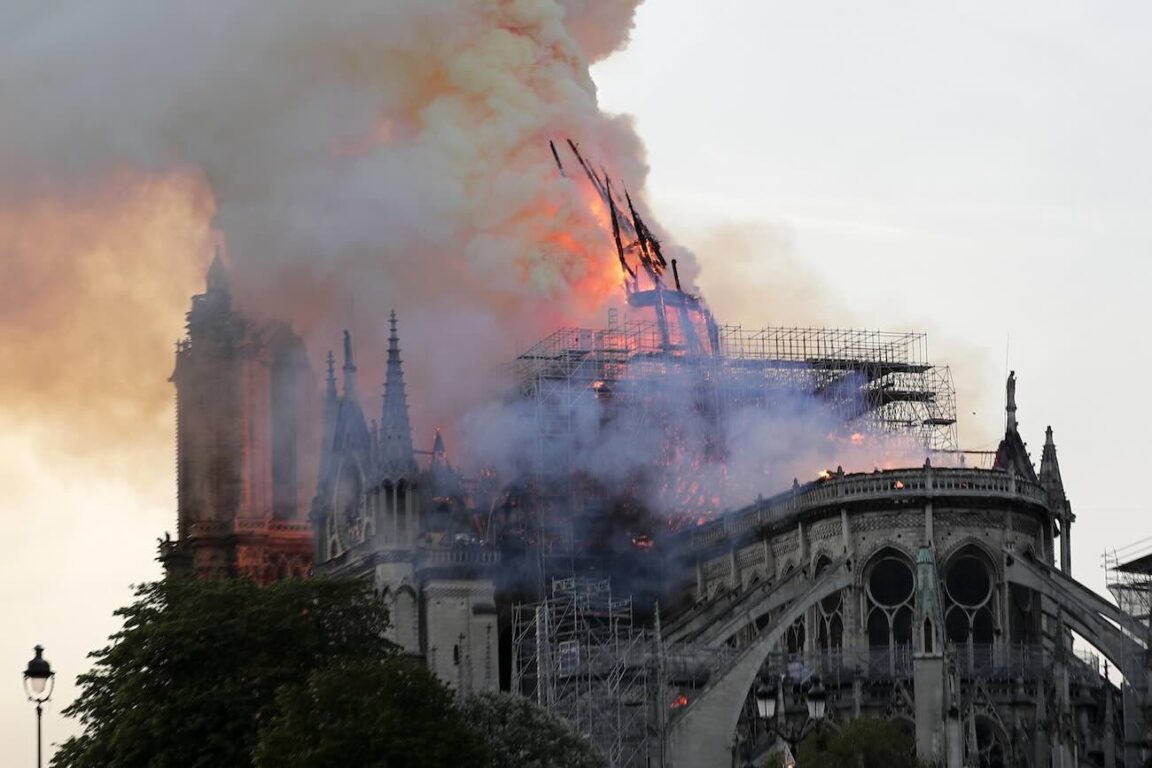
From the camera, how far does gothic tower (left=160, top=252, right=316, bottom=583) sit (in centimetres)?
15250

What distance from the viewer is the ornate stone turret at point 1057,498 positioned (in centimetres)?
12519

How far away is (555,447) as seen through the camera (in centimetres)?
12738

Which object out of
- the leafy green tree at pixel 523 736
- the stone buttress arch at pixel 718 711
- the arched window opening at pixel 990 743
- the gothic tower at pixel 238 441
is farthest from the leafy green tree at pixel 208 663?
the gothic tower at pixel 238 441

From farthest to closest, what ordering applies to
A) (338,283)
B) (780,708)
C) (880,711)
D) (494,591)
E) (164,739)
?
1. (338,283)
2. (494,591)
3. (880,711)
4. (780,708)
5. (164,739)

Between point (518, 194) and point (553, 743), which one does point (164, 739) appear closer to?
point (553, 743)

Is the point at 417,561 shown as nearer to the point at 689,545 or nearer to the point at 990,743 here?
the point at 689,545

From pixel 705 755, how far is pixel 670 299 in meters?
29.4

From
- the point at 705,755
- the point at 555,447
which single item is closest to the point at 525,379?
the point at 555,447

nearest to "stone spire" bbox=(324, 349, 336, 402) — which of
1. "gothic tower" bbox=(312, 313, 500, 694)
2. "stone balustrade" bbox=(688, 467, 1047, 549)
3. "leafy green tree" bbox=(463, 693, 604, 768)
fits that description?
"gothic tower" bbox=(312, 313, 500, 694)

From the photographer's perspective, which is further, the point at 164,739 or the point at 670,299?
the point at 670,299

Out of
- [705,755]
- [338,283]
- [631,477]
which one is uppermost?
[338,283]

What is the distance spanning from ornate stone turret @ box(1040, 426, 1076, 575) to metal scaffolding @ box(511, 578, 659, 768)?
57.8 feet

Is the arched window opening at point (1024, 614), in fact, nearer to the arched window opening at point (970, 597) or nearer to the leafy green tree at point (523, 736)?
the arched window opening at point (970, 597)

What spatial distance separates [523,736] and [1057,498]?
1584 inches
